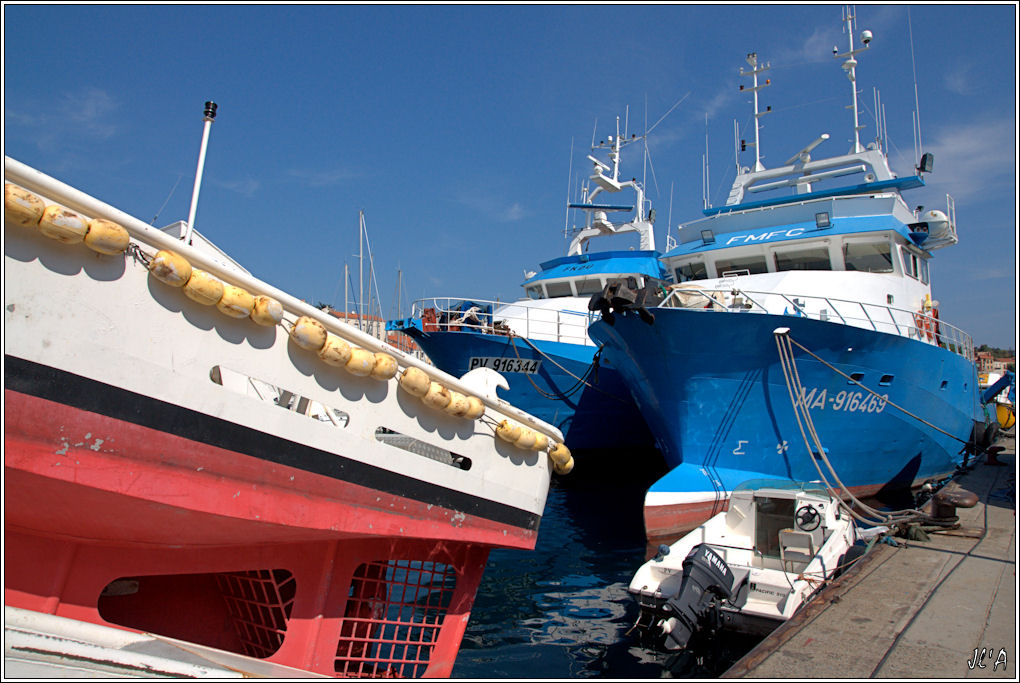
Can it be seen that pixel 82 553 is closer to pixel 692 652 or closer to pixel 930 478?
pixel 692 652

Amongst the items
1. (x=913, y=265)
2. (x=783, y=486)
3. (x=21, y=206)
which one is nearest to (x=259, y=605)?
(x=21, y=206)

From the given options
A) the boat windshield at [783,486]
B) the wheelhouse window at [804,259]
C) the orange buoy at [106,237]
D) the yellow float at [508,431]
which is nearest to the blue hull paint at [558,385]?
the wheelhouse window at [804,259]

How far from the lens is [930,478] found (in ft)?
43.9

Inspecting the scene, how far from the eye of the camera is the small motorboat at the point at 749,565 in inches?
224

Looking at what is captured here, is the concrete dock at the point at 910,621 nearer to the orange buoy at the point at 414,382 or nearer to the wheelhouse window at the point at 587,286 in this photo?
the orange buoy at the point at 414,382

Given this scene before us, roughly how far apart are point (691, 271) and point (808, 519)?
320 inches

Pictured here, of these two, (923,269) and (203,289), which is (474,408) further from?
(923,269)

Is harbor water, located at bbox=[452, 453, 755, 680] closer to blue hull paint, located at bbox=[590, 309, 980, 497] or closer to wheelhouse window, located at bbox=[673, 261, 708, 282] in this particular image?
blue hull paint, located at bbox=[590, 309, 980, 497]

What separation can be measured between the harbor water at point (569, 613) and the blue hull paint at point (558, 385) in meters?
3.09

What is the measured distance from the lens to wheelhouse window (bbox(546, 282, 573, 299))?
1866cm

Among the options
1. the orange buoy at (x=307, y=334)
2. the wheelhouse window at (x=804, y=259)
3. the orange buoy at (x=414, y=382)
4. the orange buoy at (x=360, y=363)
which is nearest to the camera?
the orange buoy at (x=307, y=334)

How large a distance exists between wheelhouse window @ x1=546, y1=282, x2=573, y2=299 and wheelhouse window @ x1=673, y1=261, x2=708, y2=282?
4470 mm

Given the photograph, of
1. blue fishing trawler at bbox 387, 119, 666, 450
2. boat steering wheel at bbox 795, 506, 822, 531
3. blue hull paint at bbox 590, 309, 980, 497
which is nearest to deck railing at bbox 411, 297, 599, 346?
blue fishing trawler at bbox 387, 119, 666, 450

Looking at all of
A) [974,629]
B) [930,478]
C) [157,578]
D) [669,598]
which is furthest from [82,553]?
[930,478]
